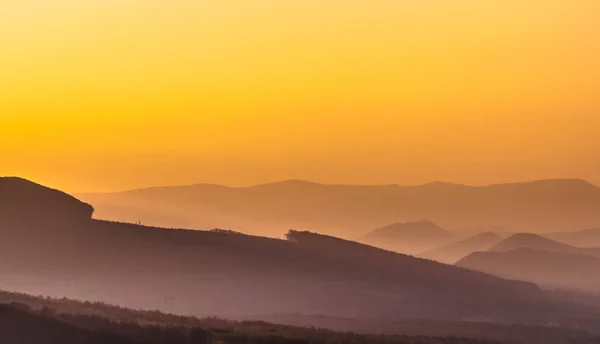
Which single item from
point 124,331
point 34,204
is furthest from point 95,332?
point 34,204

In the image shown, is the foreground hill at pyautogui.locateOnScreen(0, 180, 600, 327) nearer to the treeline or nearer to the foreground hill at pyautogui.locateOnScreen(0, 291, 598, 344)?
the foreground hill at pyautogui.locateOnScreen(0, 291, 598, 344)

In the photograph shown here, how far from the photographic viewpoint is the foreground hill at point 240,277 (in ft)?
293

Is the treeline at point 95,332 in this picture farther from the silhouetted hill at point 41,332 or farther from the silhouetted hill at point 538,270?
the silhouetted hill at point 538,270

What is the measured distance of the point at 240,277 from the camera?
100000 mm

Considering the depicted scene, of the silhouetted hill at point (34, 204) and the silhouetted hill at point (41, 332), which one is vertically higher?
the silhouetted hill at point (34, 204)

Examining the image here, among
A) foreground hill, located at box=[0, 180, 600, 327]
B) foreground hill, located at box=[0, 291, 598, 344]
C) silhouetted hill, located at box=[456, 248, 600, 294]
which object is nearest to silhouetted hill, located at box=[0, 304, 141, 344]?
foreground hill, located at box=[0, 291, 598, 344]

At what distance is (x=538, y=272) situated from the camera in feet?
618

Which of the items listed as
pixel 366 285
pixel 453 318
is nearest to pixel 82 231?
pixel 366 285

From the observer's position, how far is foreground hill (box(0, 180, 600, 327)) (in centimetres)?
8938

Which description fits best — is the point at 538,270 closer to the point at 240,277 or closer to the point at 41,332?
the point at 240,277

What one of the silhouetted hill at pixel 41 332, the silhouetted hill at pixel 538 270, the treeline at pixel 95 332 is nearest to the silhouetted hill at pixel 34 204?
the treeline at pixel 95 332

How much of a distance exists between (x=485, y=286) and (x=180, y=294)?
40.8m

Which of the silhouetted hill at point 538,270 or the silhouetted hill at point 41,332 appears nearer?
the silhouetted hill at point 41,332

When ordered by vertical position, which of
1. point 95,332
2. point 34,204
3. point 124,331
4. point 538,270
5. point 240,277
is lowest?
point 95,332
